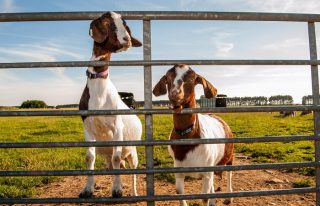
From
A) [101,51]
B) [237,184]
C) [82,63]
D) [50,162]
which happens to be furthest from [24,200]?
[50,162]

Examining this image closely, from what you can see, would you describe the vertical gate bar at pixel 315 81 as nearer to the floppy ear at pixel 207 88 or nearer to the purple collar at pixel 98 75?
the floppy ear at pixel 207 88

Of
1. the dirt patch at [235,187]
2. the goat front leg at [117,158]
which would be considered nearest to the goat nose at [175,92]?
the goat front leg at [117,158]

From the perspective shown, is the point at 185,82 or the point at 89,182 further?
the point at 185,82

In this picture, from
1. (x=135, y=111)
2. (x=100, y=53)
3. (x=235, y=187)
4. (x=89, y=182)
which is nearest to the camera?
(x=135, y=111)

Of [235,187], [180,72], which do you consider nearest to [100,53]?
[180,72]

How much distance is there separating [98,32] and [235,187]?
4.80m

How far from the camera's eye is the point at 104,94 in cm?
513

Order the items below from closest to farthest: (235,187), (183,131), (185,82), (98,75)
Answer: (98,75)
(185,82)
(183,131)
(235,187)

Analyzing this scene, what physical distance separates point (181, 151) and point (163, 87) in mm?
942

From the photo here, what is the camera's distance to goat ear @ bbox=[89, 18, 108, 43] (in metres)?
4.27

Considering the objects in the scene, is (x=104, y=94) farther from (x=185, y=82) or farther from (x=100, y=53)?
(x=185, y=82)

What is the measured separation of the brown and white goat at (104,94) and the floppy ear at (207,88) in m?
1.12

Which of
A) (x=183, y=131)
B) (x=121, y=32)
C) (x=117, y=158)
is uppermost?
(x=121, y=32)

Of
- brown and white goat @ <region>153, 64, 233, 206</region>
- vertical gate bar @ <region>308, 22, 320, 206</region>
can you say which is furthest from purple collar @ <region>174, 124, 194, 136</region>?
vertical gate bar @ <region>308, 22, 320, 206</region>
